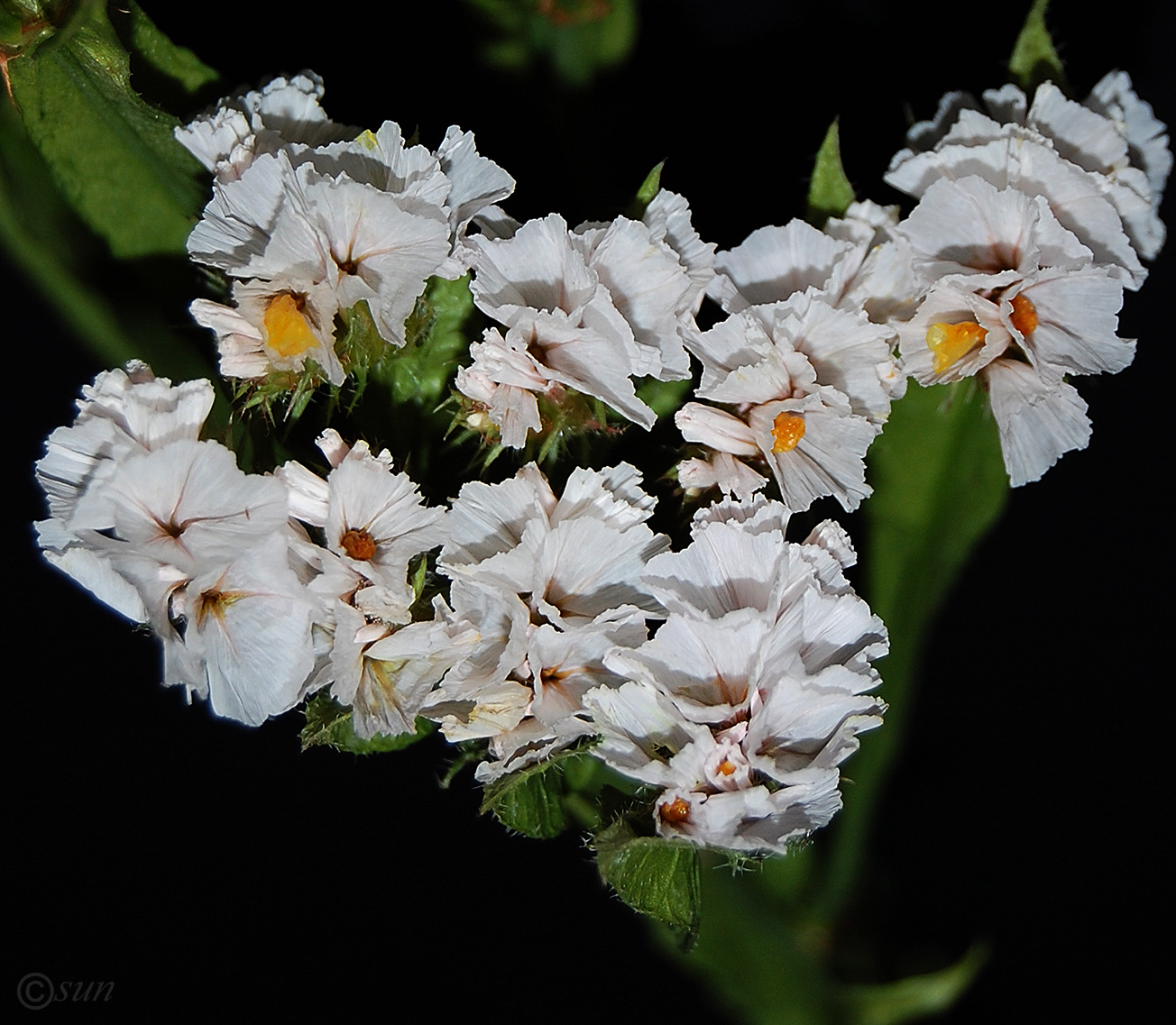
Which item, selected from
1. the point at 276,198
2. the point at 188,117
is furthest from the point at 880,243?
the point at 188,117

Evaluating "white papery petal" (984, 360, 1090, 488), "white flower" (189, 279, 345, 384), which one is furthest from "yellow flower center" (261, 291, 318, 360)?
"white papery petal" (984, 360, 1090, 488)

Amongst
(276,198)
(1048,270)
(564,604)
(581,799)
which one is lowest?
(581,799)

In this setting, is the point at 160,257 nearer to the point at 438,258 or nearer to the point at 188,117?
the point at 188,117

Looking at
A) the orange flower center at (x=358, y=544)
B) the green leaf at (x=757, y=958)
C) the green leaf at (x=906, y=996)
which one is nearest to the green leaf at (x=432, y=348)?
the orange flower center at (x=358, y=544)

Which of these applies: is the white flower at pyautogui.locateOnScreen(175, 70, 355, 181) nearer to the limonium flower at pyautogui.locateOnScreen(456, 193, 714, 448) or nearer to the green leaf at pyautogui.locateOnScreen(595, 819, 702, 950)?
the limonium flower at pyautogui.locateOnScreen(456, 193, 714, 448)

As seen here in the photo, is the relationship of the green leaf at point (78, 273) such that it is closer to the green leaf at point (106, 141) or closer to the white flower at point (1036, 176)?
the green leaf at point (106, 141)

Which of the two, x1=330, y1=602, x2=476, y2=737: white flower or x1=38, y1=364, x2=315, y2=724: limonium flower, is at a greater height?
x1=38, y1=364, x2=315, y2=724: limonium flower
